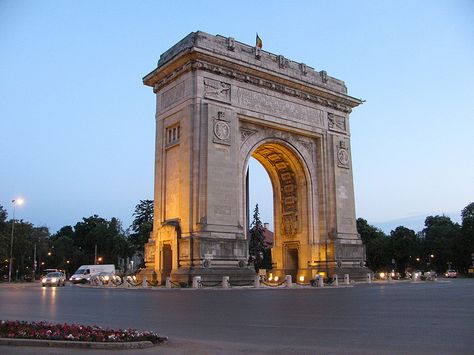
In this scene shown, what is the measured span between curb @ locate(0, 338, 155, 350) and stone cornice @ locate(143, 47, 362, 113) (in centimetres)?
2878

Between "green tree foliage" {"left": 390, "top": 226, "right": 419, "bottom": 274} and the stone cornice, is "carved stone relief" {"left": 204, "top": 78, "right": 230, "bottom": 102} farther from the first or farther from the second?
"green tree foliage" {"left": 390, "top": 226, "right": 419, "bottom": 274}

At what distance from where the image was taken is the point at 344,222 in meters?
43.5

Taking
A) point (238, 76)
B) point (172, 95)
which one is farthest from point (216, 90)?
point (172, 95)

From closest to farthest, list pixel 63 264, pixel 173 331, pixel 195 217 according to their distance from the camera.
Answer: pixel 173 331
pixel 195 217
pixel 63 264

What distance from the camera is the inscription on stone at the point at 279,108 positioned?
3844cm

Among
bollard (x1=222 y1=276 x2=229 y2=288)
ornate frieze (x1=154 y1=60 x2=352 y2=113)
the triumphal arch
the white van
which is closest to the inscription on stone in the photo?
the triumphal arch

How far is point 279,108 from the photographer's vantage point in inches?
1606

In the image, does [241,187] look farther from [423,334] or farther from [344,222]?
[423,334]

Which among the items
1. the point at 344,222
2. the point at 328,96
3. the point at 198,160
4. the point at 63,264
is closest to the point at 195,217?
the point at 198,160

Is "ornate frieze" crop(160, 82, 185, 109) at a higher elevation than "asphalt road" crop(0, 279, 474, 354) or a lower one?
higher

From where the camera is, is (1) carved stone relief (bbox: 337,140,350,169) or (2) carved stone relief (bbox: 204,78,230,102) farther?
(1) carved stone relief (bbox: 337,140,350,169)

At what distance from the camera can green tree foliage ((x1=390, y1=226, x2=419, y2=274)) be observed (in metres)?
84.9

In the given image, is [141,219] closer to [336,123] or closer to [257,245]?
[257,245]

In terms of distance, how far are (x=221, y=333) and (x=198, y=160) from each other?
25.2 metres
